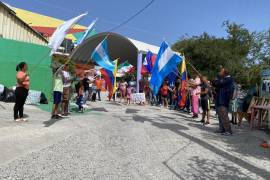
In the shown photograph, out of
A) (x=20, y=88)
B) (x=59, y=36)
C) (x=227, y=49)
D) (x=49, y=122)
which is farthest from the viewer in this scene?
(x=227, y=49)

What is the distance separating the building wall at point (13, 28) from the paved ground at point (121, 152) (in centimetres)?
1372

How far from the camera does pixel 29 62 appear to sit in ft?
58.0

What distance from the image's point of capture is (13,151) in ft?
23.4

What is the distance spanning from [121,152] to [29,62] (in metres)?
11.1

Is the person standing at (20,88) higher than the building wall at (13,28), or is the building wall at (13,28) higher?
the building wall at (13,28)

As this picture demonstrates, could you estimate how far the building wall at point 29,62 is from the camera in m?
16.9

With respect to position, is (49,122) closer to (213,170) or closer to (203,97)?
(203,97)

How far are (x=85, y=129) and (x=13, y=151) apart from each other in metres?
3.24

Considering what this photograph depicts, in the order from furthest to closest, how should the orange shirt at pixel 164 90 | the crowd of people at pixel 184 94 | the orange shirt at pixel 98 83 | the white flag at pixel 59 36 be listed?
the orange shirt at pixel 98 83 → the orange shirt at pixel 164 90 → the white flag at pixel 59 36 → the crowd of people at pixel 184 94

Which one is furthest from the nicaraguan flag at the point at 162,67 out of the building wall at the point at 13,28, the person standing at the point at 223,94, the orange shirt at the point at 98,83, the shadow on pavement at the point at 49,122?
the building wall at the point at 13,28

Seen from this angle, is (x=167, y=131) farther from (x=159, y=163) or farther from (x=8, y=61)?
(x=8, y=61)

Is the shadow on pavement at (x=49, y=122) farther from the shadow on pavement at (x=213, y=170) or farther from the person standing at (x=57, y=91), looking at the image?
the shadow on pavement at (x=213, y=170)

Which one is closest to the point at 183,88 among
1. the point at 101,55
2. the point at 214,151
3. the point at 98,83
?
the point at 101,55

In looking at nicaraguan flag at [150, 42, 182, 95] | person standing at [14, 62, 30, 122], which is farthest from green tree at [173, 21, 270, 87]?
person standing at [14, 62, 30, 122]
